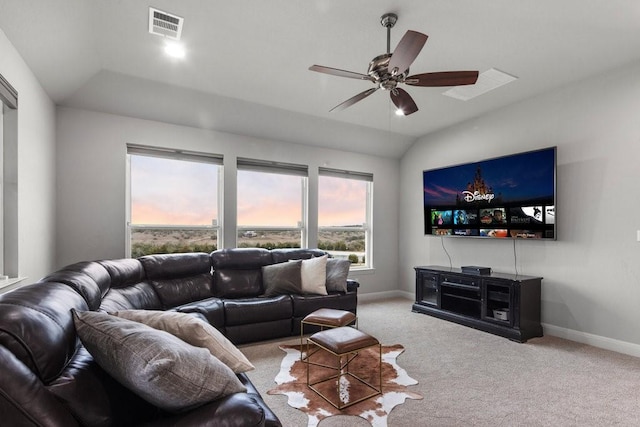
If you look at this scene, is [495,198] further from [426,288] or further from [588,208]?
[426,288]

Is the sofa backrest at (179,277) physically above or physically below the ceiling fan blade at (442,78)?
below

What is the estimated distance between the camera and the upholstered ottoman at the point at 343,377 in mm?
2420

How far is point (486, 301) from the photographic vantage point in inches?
161

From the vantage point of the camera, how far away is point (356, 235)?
5.90 meters

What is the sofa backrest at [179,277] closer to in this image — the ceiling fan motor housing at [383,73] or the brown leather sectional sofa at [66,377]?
the brown leather sectional sofa at [66,377]

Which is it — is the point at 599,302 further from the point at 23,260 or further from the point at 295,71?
the point at 23,260

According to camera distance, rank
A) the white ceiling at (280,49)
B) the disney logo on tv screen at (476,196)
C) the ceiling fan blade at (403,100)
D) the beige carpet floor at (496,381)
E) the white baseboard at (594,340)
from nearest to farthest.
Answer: the beige carpet floor at (496,381), the white ceiling at (280,49), the ceiling fan blade at (403,100), the white baseboard at (594,340), the disney logo on tv screen at (476,196)

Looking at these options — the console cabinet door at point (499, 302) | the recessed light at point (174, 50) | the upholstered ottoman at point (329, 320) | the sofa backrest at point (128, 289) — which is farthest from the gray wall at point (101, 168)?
the console cabinet door at point (499, 302)

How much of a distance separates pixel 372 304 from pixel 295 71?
11.9ft

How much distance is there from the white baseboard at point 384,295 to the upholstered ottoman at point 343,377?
2.86 m

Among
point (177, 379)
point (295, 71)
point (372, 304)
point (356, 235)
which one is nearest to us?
point (177, 379)

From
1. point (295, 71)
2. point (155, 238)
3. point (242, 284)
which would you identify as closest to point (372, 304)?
point (242, 284)

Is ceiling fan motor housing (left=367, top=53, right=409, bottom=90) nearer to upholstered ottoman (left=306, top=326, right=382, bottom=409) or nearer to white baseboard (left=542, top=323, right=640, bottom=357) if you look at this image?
upholstered ottoman (left=306, top=326, right=382, bottom=409)

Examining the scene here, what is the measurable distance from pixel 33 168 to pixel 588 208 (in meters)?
5.45
